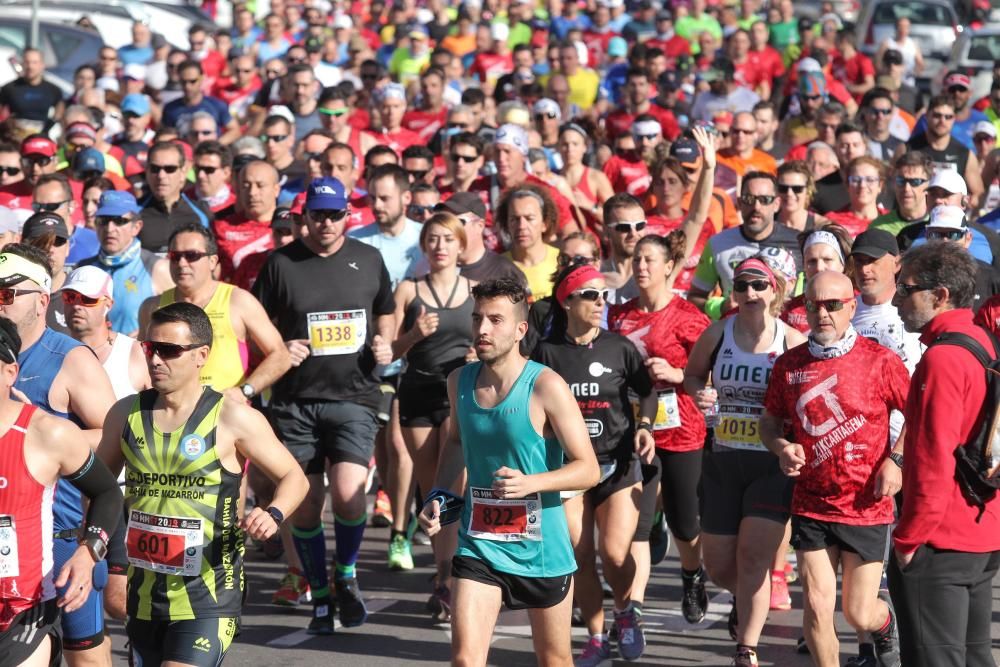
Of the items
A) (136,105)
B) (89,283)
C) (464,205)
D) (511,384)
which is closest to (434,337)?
(464,205)

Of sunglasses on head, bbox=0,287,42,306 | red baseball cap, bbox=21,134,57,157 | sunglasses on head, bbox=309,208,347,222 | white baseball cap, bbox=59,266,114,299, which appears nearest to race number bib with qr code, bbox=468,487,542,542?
sunglasses on head, bbox=0,287,42,306

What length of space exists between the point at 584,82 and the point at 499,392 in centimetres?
1173

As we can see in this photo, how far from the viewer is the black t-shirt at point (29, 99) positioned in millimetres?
17766

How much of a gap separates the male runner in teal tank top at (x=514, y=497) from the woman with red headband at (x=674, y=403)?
1972mm

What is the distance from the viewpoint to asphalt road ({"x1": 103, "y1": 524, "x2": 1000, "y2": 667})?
805 cm

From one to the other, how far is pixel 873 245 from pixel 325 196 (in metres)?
2.81

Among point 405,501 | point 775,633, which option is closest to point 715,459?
point 775,633

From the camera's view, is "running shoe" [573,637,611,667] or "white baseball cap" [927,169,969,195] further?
"white baseball cap" [927,169,969,195]

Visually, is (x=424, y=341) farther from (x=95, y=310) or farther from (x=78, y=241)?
(x=78, y=241)

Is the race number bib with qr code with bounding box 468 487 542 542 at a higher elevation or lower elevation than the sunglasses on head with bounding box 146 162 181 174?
lower

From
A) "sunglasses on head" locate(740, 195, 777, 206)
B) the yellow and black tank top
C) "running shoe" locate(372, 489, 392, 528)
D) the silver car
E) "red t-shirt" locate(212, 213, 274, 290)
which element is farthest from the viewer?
the silver car

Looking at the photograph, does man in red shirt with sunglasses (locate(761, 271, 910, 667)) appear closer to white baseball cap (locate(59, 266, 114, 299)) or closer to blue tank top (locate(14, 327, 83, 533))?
blue tank top (locate(14, 327, 83, 533))

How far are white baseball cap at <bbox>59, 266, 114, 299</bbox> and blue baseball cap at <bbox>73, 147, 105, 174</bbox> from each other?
217 inches

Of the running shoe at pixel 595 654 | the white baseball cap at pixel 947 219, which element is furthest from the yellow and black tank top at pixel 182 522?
the white baseball cap at pixel 947 219
